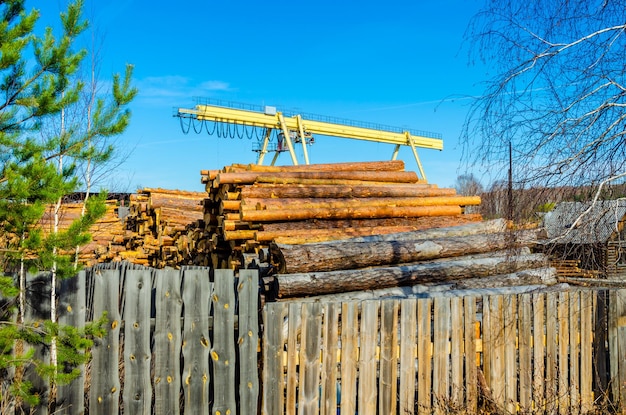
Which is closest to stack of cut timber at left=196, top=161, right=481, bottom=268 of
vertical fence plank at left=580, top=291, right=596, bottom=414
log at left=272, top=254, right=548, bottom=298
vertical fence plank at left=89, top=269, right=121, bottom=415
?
log at left=272, top=254, right=548, bottom=298

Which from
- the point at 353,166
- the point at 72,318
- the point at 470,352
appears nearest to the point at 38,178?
the point at 72,318

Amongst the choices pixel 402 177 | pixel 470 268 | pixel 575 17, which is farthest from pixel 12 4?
pixel 402 177

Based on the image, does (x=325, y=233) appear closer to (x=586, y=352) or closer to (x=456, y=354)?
(x=456, y=354)

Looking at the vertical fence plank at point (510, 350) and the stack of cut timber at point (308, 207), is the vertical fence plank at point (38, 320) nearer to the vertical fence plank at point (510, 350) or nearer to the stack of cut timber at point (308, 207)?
the stack of cut timber at point (308, 207)

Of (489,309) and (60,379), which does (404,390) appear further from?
(60,379)

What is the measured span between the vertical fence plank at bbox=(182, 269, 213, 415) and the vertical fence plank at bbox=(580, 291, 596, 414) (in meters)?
4.01

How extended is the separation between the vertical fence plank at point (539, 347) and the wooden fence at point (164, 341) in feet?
9.79

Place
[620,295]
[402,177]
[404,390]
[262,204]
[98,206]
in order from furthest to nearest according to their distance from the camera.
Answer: [402,177] < [262,204] < [620,295] < [404,390] < [98,206]

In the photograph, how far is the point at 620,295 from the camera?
5.75m

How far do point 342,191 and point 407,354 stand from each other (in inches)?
228

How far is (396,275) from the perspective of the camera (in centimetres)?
700

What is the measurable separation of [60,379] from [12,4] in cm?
306

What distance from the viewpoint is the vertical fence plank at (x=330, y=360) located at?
16.3ft

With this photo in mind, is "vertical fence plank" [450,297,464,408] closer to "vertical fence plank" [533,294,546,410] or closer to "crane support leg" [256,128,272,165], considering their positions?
"vertical fence plank" [533,294,546,410]
